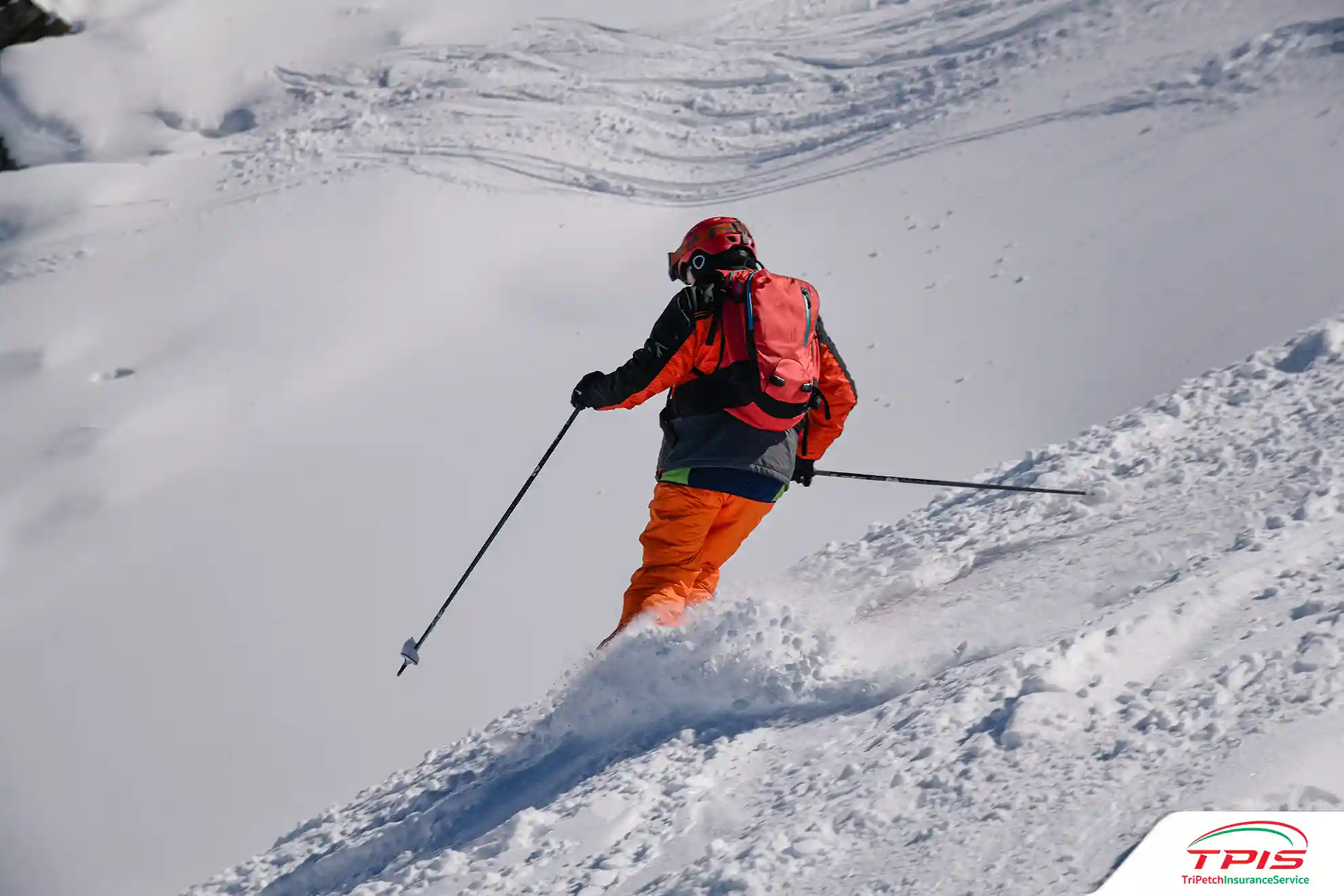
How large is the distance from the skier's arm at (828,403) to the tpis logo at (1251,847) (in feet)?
7.82

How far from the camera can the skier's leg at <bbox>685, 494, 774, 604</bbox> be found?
479cm

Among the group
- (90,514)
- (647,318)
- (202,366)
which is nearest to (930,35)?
(647,318)

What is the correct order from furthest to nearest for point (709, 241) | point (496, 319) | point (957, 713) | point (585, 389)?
point (496, 319), point (585, 389), point (709, 241), point (957, 713)

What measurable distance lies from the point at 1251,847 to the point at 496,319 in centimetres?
817

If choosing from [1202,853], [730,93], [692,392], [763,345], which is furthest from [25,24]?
[1202,853]

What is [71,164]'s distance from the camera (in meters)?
12.8

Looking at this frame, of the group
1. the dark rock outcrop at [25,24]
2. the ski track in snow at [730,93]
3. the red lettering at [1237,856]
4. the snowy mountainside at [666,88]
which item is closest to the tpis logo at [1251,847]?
the red lettering at [1237,856]

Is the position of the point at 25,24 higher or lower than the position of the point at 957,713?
higher

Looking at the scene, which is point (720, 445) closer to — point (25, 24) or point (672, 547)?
point (672, 547)

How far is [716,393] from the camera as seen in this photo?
4562 mm

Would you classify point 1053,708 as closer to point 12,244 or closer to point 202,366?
point 202,366

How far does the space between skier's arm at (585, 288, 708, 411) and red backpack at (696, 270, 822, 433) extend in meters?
0.08

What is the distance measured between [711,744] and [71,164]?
11.6 metres

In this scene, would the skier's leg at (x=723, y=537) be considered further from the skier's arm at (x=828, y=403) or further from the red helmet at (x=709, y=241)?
the red helmet at (x=709, y=241)
